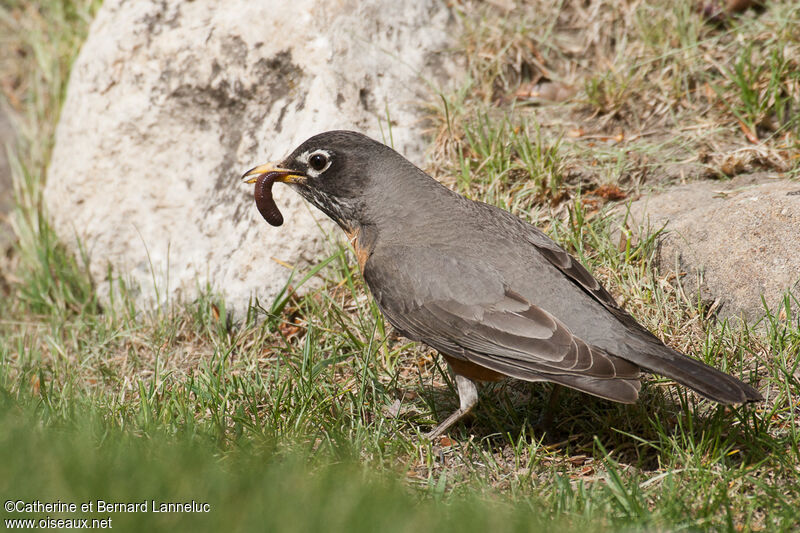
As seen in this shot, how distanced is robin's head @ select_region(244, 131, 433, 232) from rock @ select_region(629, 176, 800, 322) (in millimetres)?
1519

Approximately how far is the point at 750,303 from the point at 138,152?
4197 millimetres

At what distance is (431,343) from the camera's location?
4.00m

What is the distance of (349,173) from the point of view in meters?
4.63

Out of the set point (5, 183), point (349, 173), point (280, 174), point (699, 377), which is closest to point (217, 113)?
point (280, 174)

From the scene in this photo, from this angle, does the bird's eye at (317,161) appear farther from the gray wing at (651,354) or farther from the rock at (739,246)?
the rock at (739,246)

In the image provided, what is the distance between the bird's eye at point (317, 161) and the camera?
181 inches

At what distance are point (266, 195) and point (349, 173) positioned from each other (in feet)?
1.63

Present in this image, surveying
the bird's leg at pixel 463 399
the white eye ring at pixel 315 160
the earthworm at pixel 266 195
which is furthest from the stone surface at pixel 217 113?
the bird's leg at pixel 463 399

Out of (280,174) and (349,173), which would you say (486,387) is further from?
(280,174)

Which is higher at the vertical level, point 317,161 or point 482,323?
point 317,161

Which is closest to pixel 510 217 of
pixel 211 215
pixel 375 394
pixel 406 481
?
pixel 375 394

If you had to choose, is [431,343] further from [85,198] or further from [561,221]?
[85,198]

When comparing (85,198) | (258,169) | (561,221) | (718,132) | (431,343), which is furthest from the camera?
(85,198)

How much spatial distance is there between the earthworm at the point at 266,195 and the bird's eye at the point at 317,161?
0.21 metres
